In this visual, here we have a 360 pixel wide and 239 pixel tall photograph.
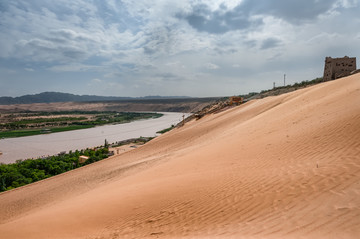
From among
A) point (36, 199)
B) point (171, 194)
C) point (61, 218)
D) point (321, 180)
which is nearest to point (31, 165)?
point (36, 199)

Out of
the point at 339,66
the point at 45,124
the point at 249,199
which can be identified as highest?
the point at 339,66

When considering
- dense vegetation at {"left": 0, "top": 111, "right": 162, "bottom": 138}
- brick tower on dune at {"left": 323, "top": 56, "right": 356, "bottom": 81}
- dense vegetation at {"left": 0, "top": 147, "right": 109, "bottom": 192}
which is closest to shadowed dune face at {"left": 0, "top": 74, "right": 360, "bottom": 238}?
dense vegetation at {"left": 0, "top": 147, "right": 109, "bottom": 192}

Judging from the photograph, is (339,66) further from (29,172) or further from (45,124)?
(45,124)

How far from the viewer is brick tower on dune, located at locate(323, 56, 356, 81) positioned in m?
21.8

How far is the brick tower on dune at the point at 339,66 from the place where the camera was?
71.6 ft

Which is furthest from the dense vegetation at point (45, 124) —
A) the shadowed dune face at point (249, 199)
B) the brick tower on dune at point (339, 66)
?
the brick tower on dune at point (339, 66)

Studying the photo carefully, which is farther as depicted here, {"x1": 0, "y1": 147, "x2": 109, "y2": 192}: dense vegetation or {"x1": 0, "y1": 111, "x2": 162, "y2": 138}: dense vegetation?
{"x1": 0, "y1": 111, "x2": 162, "y2": 138}: dense vegetation

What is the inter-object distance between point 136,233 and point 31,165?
19523 mm

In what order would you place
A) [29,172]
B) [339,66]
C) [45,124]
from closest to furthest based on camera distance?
1. [29,172]
2. [339,66]
3. [45,124]

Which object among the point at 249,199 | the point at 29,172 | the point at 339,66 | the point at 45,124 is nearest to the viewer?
the point at 249,199

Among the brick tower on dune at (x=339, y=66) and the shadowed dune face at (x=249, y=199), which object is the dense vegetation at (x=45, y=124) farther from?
the brick tower on dune at (x=339, y=66)

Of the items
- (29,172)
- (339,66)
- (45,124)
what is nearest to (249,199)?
(29,172)

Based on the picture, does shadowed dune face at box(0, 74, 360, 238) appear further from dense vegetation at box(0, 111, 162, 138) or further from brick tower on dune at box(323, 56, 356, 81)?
dense vegetation at box(0, 111, 162, 138)

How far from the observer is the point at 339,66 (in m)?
22.5
